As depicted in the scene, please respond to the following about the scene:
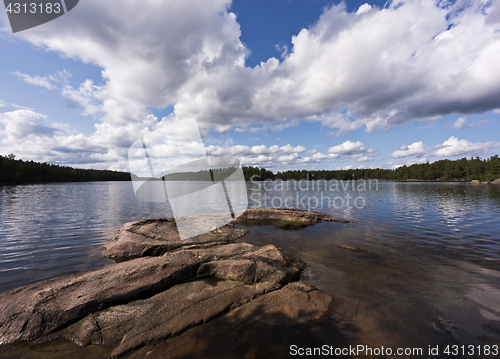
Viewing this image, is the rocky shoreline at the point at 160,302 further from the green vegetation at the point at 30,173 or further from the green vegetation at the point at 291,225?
the green vegetation at the point at 30,173

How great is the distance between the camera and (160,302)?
6.79 metres

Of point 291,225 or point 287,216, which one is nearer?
point 291,225

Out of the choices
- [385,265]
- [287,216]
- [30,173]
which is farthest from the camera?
[30,173]

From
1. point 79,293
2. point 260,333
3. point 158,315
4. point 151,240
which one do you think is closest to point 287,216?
point 151,240

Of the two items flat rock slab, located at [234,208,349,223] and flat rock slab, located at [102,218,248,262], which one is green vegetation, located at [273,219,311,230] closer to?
flat rock slab, located at [234,208,349,223]

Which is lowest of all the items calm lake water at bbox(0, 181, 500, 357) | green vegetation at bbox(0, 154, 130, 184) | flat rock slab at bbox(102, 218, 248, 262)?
calm lake water at bbox(0, 181, 500, 357)

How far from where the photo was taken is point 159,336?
551cm

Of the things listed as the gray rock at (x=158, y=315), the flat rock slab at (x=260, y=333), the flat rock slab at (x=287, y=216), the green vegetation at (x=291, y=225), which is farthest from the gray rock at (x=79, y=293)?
the flat rock slab at (x=287, y=216)

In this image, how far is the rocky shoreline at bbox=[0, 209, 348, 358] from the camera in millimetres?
5559

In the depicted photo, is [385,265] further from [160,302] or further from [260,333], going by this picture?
[160,302]

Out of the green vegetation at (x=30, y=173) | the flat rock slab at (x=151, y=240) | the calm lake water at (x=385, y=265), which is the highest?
the green vegetation at (x=30, y=173)

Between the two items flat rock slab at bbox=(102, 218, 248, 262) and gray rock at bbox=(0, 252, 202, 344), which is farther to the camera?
flat rock slab at bbox=(102, 218, 248, 262)

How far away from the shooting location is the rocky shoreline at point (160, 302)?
18.2ft

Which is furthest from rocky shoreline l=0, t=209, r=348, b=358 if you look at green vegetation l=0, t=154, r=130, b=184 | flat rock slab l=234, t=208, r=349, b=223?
green vegetation l=0, t=154, r=130, b=184
